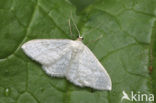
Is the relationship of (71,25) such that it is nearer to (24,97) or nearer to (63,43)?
(63,43)

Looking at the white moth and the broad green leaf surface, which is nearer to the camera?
the broad green leaf surface

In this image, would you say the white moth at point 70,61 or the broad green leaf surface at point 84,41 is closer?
the broad green leaf surface at point 84,41

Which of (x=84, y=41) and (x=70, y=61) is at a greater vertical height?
(x=84, y=41)

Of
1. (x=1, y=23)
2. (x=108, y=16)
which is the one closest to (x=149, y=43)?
(x=108, y=16)
